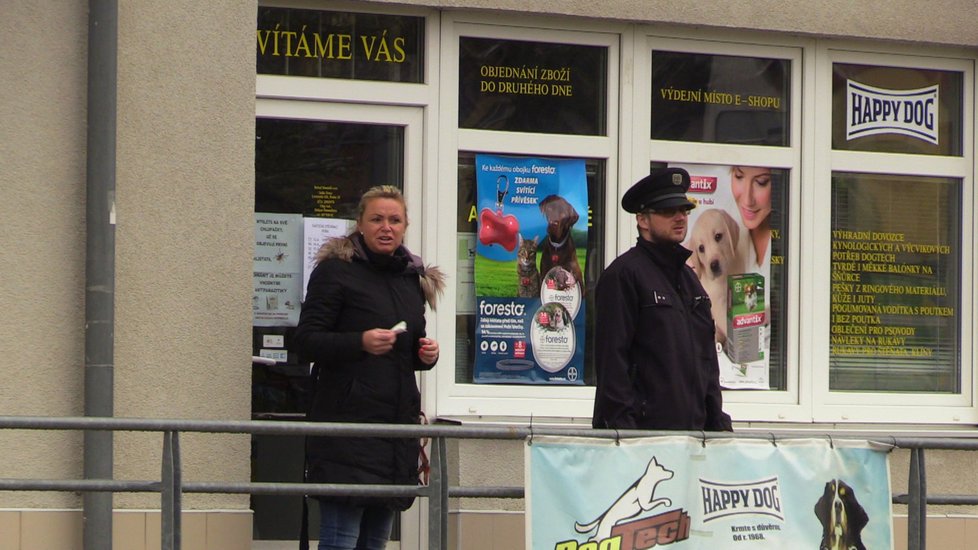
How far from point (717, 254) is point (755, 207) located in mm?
339

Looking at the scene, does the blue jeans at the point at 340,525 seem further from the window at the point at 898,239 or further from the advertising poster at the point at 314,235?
the window at the point at 898,239

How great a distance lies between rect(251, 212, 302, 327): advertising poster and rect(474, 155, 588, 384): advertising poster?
945mm

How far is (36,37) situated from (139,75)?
1.57 feet

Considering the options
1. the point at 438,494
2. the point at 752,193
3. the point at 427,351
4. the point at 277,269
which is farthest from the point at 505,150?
the point at 438,494

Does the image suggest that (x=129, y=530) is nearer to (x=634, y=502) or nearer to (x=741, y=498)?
(x=634, y=502)

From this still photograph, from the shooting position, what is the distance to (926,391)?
330 inches

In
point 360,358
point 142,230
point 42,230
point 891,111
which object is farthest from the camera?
point 891,111

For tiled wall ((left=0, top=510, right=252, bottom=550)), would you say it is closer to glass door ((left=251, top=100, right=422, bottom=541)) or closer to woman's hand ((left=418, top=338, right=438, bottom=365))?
glass door ((left=251, top=100, right=422, bottom=541))

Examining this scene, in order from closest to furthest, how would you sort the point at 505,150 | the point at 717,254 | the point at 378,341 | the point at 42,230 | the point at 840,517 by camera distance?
1. the point at 840,517
2. the point at 378,341
3. the point at 42,230
4. the point at 505,150
5. the point at 717,254

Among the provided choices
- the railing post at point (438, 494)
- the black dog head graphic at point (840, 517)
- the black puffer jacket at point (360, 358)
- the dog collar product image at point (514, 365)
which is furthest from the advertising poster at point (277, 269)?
the black dog head graphic at point (840, 517)

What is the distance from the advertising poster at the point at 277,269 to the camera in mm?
7406

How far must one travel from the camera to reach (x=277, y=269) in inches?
293

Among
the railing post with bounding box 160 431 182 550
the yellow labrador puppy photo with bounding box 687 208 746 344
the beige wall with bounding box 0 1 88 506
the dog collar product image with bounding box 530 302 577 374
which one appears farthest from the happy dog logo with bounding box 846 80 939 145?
the railing post with bounding box 160 431 182 550

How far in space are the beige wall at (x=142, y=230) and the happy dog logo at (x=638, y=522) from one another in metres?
2.42
